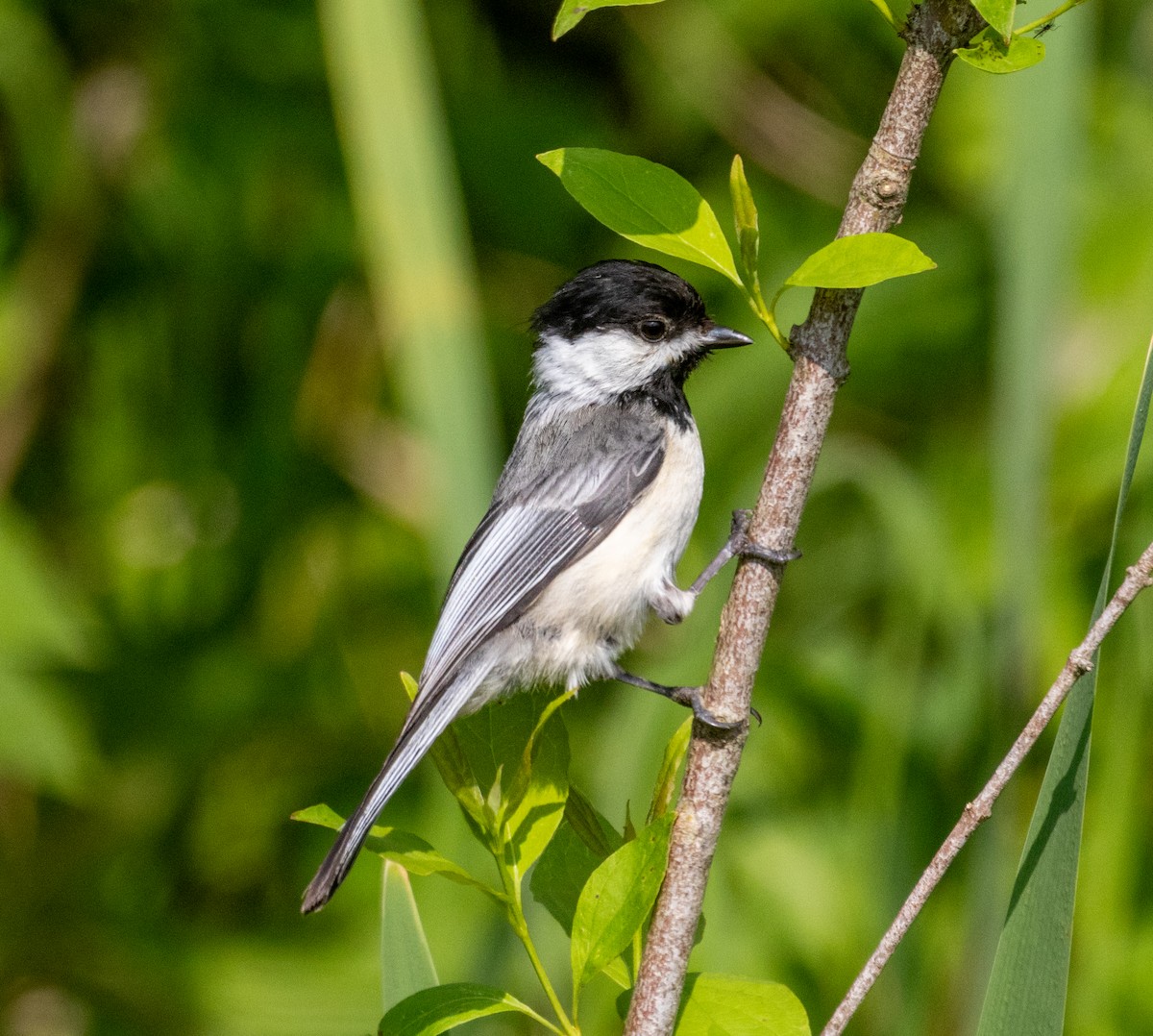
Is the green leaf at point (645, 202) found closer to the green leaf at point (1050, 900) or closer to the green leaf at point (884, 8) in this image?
the green leaf at point (884, 8)

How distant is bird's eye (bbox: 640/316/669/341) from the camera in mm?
1623

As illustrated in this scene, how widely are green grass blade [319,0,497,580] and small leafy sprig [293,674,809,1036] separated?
41 cm

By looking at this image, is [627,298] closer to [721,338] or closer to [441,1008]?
[721,338]

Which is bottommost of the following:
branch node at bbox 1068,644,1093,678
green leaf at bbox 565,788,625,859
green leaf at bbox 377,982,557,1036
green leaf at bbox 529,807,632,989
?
green leaf at bbox 377,982,557,1036

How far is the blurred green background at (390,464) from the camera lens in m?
1.63

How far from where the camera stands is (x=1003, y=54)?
0.68 metres

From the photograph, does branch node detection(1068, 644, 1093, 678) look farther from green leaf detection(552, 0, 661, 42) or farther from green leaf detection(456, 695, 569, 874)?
green leaf detection(552, 0, 661, 42)

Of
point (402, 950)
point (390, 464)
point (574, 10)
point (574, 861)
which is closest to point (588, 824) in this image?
point (574, 861)

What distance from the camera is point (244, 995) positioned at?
6.33ft

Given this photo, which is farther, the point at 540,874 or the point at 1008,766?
the point at 540,874

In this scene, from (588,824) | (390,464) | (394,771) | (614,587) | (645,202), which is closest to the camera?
(645,202)

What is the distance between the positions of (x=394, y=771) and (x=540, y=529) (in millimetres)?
422

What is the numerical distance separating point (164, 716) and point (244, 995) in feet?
1.61

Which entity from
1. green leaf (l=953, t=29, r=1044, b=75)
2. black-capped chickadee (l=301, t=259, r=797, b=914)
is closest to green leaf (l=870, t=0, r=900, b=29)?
green leaf (l=953, t=29, r=1044, b=75)
